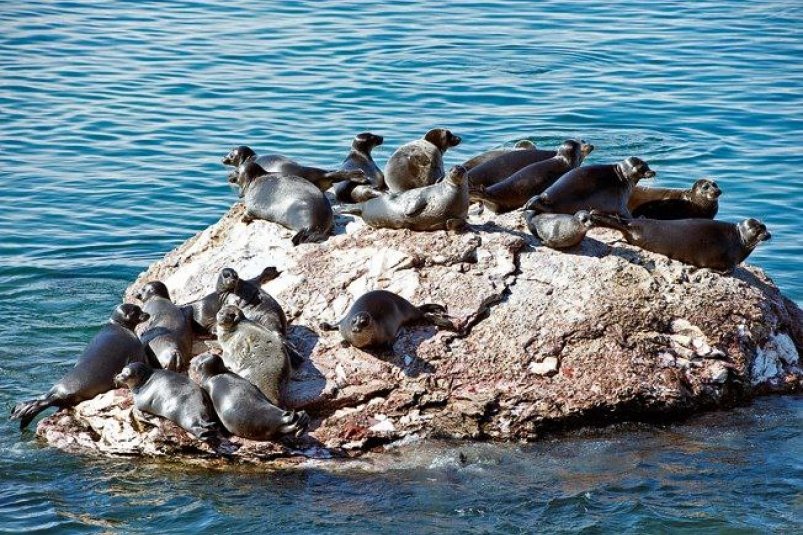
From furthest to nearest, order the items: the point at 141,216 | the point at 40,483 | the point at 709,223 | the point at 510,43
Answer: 1. the point at 510,43
2. the point at 141,216
3. the point at 709,223
4. the point at 40,483

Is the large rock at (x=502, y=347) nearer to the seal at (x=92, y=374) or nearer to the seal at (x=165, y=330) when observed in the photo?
the seal at (x=92, y=374)

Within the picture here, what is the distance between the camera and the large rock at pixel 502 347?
7.62 metres

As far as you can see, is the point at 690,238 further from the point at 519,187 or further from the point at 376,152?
the point at 376,152

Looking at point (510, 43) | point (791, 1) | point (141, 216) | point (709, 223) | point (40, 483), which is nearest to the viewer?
point (40, 483)

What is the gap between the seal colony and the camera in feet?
24.5

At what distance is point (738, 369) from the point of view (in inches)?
319

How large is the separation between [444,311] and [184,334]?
5.30ft

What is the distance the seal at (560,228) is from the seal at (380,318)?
0.90 meters

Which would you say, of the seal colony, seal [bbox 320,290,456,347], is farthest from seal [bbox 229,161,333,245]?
seal [bbox 320,290,456,347]

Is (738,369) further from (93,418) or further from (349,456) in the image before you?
(93,418)

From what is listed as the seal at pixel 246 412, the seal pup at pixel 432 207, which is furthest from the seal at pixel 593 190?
the seal at pixel 246 412

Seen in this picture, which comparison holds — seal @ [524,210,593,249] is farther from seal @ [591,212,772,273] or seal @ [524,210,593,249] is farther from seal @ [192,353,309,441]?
seal @ [192,353,309,441]

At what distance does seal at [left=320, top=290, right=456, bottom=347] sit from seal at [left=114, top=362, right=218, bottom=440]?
922 millimetres

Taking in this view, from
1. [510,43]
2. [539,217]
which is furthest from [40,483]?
[510,43]
